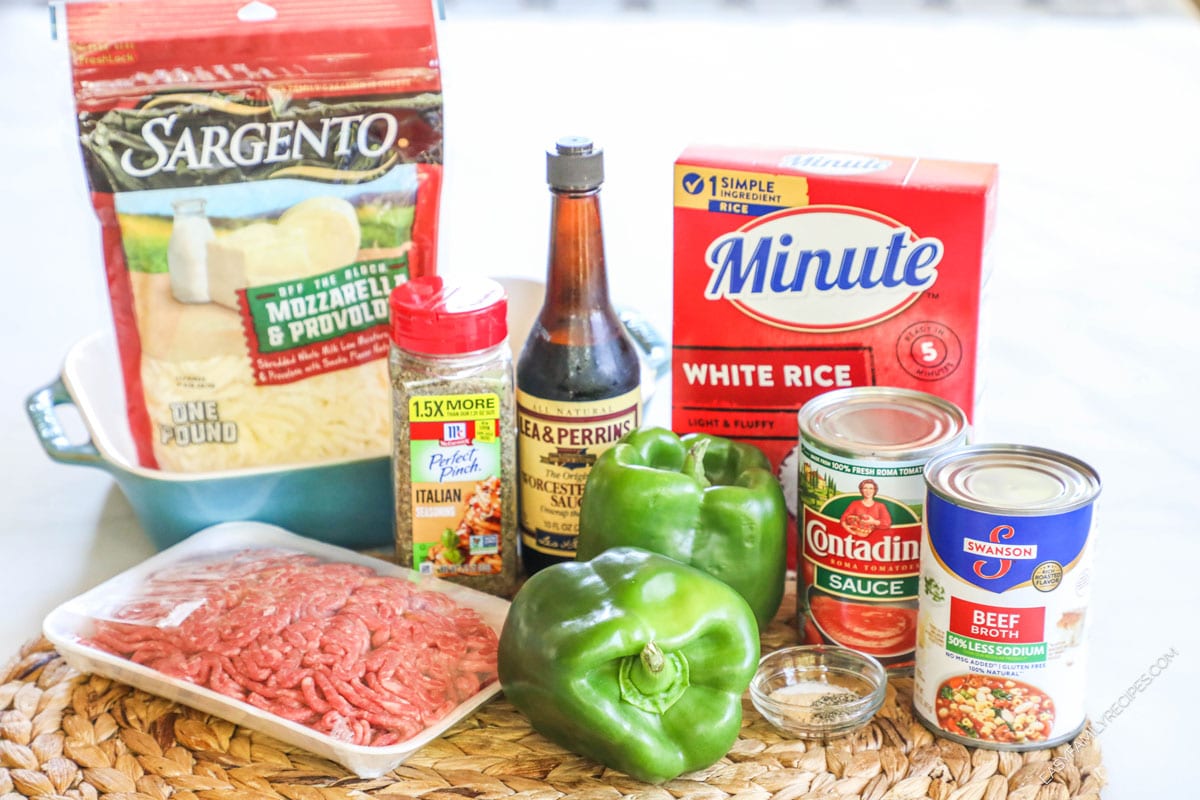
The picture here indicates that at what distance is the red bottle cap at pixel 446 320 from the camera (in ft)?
4.14

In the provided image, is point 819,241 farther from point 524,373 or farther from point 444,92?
point 444,92

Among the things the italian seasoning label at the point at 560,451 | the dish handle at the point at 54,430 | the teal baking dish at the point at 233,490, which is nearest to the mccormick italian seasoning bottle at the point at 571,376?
the italian seasoning label at the point at 560,451

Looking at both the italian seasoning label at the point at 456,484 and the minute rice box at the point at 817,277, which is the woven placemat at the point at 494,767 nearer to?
the italian seasoning label at the point at 456,484

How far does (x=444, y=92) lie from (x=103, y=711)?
647 millimetres

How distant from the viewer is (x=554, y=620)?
3.68 ft

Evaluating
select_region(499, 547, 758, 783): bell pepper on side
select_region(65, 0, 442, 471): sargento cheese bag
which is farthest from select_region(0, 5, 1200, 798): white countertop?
select_region(499, 547, 758, 783): bell pepper on side

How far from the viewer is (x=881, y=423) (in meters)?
1.25

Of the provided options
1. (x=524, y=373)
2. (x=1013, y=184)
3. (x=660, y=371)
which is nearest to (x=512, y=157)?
(x=1013, y=184)

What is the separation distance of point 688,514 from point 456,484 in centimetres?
22

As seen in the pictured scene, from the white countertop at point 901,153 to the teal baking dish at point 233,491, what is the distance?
0.40ft

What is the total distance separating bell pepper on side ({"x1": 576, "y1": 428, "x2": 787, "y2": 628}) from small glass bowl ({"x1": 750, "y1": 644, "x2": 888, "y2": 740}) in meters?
0.07

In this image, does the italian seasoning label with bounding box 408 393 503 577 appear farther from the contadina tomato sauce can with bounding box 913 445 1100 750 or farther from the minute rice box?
the contadina tomato sauce can with bounding box 913 445 1100 750

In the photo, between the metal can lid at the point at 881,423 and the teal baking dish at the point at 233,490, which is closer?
the metal can lid at the point at 881,423

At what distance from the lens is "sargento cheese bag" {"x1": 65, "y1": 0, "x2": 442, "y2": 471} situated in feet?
4.42
